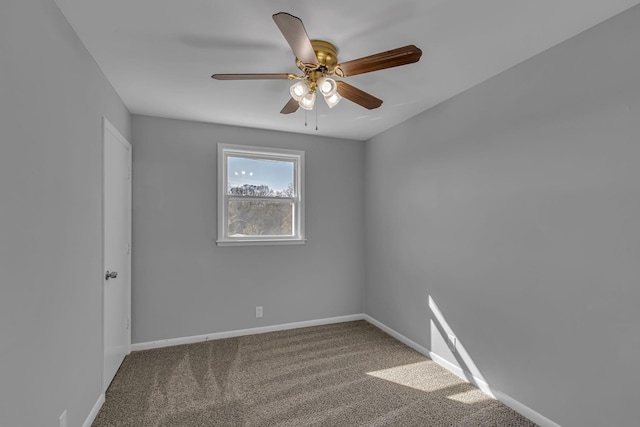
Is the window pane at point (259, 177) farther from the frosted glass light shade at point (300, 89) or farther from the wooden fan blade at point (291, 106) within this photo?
the frosted glass light shade at point (300, 89)

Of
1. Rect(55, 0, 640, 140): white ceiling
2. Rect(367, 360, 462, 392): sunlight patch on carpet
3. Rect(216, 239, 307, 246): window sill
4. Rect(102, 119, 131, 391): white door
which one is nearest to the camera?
Rect(55, 0, 640, 140): white ceiling

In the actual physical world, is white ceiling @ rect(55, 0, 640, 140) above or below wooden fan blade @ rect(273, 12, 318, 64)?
above

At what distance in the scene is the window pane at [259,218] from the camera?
358cm

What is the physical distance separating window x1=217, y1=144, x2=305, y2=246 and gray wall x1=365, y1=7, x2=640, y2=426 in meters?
1.58

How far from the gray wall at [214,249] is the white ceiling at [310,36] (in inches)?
28.8

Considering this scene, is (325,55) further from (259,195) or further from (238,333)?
(238,333)

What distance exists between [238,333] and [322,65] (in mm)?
3011

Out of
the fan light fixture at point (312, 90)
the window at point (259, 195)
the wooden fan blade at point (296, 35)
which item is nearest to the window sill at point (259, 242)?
the window at point (259, 195)

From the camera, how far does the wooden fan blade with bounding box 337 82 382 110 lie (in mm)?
1944

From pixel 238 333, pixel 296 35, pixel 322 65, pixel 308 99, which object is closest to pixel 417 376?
pixel 238 333

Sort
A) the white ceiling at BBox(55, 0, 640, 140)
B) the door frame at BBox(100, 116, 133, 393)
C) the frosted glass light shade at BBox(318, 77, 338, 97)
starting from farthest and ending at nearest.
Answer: the door frame at BBox(100, 116, 133, 393) < the frosted glass light shade at BBox(318, 77, 338, 97) < the white ceiling at BBox(55, 0, 640, 140)

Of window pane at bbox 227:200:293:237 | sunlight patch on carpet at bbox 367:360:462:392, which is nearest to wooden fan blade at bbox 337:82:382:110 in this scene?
window pane at bbox 227:200:293:237

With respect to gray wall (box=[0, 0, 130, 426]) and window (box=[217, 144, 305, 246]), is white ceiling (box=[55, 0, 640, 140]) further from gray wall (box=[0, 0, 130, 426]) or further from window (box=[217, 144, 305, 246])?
window (box=[217, 144, 305, 246])

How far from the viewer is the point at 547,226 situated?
1968 mm
